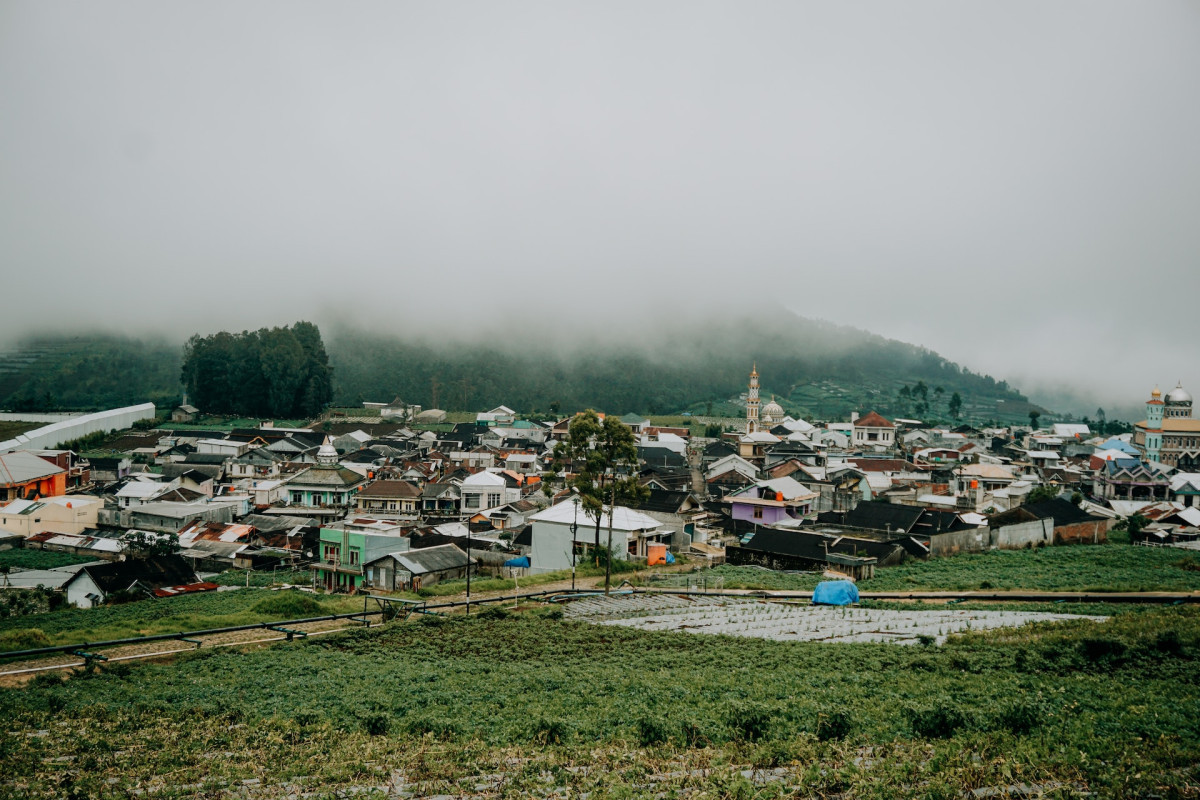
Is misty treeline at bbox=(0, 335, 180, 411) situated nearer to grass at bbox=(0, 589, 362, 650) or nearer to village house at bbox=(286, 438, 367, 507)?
village house at bbox=(286, 438, 367, 507)

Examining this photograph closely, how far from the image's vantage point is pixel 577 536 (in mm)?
27812

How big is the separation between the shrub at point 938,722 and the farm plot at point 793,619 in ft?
21.7

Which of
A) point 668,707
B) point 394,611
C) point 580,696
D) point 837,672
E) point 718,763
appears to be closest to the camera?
point 718,763

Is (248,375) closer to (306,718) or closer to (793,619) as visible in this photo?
(793,619)

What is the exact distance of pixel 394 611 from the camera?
1822 cm

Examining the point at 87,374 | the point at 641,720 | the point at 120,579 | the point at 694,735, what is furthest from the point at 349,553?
the point at 87,374

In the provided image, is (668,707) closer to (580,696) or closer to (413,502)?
(580,696)

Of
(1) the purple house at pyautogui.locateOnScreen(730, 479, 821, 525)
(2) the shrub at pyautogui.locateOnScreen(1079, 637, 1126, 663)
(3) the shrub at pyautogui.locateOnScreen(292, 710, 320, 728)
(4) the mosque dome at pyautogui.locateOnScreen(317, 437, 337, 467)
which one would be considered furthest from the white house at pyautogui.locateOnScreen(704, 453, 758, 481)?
(3) the shrub at pyautogui.locateOnScreen(292, 710, 320, 728)

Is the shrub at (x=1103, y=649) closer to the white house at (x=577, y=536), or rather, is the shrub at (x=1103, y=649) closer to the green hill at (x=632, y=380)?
the white house at (x=577, y=536)

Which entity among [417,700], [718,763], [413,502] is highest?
[718,763]

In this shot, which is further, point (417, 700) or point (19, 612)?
point (19, 612)

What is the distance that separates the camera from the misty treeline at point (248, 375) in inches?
3150

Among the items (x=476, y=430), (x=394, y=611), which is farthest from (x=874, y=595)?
(x=476, y=430)

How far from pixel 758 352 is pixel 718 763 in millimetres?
175149
